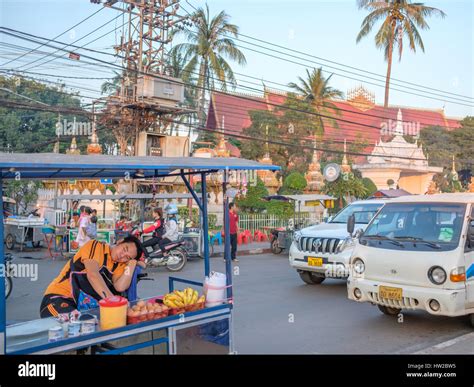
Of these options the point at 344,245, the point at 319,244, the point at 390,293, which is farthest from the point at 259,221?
the point at 390,293

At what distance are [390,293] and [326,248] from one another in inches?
121

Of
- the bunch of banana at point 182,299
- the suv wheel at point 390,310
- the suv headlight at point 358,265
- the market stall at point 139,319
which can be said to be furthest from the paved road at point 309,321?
the bunch of banana at point 182,299

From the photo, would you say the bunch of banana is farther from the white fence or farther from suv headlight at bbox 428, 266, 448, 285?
the white fence

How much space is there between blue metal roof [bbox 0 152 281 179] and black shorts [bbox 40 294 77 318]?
125cm

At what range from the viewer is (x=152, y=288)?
1049 cm

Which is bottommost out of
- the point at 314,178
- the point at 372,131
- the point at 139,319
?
the point at 139,319

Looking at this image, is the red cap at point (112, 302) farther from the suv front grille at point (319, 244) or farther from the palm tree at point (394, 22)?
the palm tree at point (394, 22)

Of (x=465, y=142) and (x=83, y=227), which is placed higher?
(x=465, y=142)

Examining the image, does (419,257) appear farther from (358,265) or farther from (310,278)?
(310,278)

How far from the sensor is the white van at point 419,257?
6453 millimetres

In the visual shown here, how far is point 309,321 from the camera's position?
7.60 metres

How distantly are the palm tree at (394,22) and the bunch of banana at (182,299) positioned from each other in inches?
1256

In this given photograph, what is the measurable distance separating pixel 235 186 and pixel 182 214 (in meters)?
4.37
